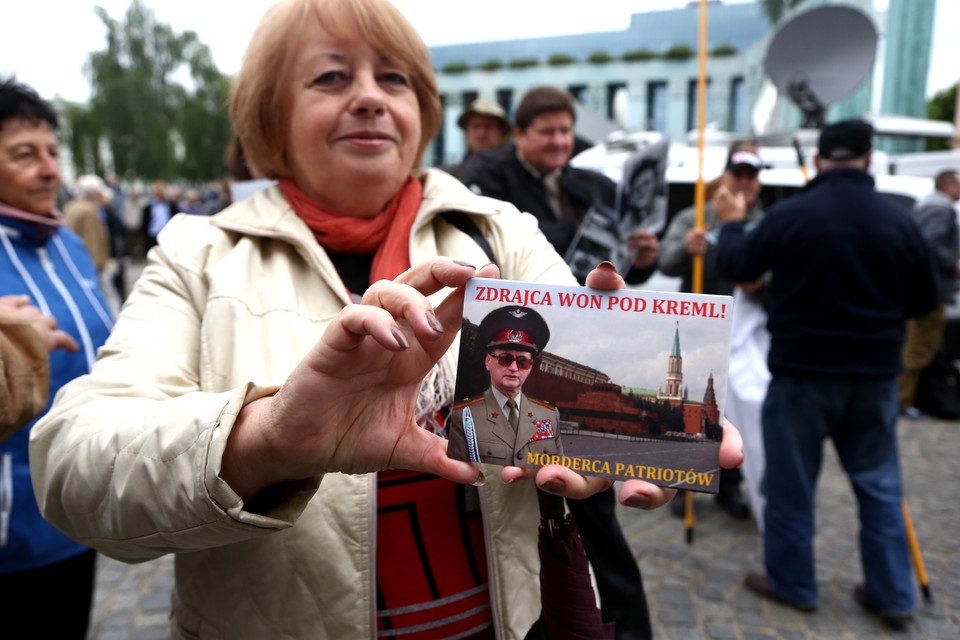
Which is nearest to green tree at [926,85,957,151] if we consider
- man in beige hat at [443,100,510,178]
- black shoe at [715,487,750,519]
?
man in beige hat at [443,100,510,178]

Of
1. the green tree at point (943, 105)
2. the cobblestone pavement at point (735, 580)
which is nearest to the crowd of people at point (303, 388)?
the cobblestone pavement at point (735, 580)

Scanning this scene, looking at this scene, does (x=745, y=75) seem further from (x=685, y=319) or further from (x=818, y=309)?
(x=685, y=319)

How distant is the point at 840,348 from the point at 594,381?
8.66ft

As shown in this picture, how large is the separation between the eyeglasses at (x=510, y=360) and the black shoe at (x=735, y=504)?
3.95 metres

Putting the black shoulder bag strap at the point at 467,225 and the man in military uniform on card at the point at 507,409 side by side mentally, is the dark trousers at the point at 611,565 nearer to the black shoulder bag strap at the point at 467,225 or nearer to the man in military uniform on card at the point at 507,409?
the man in military uniform on card at the point at 507,409

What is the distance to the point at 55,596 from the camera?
7.00 feet

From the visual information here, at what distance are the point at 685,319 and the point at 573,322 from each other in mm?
161

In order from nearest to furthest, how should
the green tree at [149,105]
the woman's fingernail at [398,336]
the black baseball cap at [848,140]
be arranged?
the woman's fingernail at [398,336]
the black baseball cap at [848,140]
the green tree at [149,105]

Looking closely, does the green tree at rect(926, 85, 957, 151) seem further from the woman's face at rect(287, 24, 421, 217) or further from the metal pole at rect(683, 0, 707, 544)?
the woman's face at rect(287, 24, 421, 217)

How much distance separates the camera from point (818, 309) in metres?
3.22

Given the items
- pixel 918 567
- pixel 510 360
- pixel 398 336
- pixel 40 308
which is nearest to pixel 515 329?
pixel 510 360

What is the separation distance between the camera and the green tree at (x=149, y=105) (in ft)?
135

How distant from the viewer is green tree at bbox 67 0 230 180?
1619 inches

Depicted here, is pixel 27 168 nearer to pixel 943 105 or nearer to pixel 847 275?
pixel 847 275
